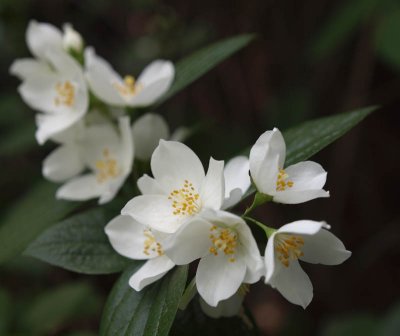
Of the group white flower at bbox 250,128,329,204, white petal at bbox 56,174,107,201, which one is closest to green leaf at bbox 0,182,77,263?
white petal at bbox 56,174,107,201

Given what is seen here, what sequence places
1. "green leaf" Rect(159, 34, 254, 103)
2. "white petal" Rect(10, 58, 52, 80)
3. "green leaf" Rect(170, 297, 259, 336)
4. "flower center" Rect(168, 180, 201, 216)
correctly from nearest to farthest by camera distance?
"flower center" Rect(168, 180, 201, 216) → "green leaf" Rect(170, 297, 259, 336) → "green leaf" Rect(159, 34, 254, 103) → "white petal" Rect(10, 58, 52, 80)

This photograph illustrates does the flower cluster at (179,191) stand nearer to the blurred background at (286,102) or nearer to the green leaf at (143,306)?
the green leaf at (143,306)

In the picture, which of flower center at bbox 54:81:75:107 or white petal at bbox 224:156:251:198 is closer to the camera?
white petal at bbox 224:156:251:198

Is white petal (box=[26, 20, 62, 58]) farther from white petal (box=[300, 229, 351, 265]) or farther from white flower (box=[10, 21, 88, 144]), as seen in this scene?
white petal (box=[300, 229, 351, 265])

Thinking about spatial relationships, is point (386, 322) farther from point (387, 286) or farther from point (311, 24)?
point (311, 24)

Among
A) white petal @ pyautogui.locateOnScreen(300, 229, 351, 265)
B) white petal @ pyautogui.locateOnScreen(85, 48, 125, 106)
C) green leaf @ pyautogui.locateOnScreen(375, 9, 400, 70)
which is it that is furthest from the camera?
green leaf @ pyautogui.locateOnScreen(375, 9, 400, 70)

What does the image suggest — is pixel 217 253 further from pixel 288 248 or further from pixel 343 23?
pixel 343 23
